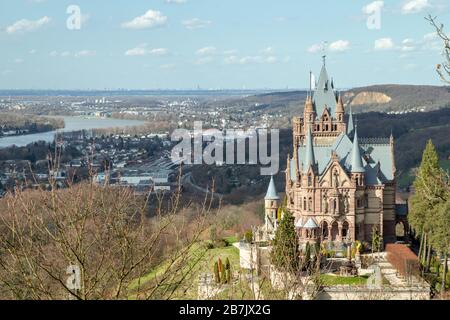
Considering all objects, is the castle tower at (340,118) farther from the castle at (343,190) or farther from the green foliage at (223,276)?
the green foliage at (223,276)

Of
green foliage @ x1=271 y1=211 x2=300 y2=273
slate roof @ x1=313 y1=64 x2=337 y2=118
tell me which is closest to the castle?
slate roof @ x1=313 y1=64 x2=337 y2=118

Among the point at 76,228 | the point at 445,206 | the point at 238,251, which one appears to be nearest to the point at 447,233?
the point at 445,206

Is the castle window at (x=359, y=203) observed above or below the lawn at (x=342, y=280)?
above

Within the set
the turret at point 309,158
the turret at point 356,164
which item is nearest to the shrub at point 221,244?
the turret at point 309,158

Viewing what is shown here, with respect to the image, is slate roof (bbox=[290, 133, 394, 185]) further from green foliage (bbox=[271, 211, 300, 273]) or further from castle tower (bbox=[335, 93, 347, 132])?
green foliage (bbox=[271, 211, 300, 273])

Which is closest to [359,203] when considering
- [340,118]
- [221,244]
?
[340,118]
